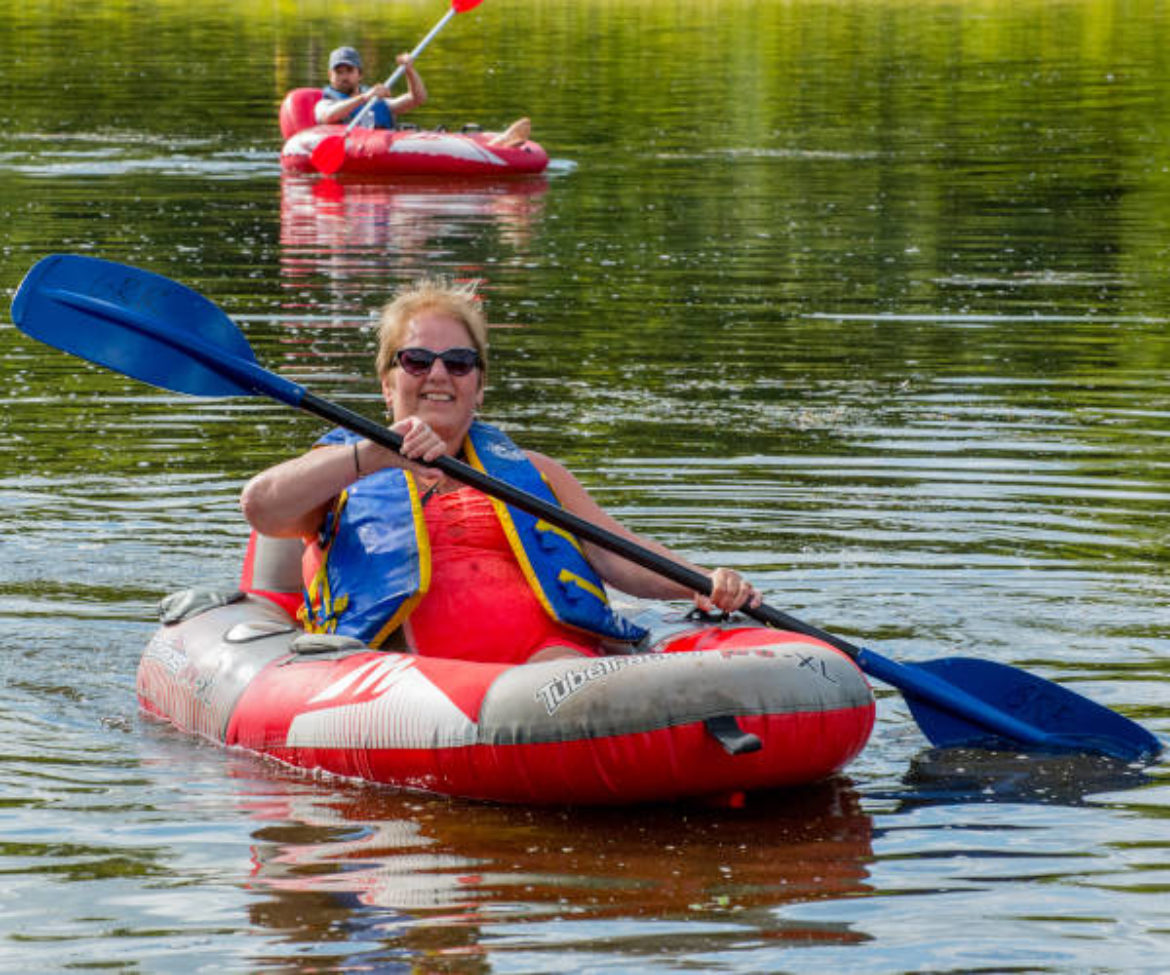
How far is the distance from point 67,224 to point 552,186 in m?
4.40

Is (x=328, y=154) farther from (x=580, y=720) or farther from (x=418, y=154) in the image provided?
(x=580, y=720)

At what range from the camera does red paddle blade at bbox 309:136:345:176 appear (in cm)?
1884

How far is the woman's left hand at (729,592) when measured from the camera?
520 cm

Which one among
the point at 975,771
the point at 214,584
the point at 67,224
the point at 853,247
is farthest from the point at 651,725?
the point at 67,224

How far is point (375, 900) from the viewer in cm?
424

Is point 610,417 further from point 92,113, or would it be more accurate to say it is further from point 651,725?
point 92,113

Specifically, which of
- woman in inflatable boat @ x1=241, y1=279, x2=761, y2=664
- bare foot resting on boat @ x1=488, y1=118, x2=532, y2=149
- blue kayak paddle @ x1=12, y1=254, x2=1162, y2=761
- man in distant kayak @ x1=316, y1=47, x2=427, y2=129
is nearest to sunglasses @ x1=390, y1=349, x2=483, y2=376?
woman in inflatable boat @ x1=241, y1=279, x2=761, y2=664

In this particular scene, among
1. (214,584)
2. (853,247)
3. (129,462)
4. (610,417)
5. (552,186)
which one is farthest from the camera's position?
(552,186)

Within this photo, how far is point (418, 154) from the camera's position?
19172mm

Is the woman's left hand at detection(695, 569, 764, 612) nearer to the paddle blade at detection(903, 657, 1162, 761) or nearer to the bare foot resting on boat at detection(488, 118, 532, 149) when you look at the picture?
the paddle blade at detection(903, 657, 1162, 761)

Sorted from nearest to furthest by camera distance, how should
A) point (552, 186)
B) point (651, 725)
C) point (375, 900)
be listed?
point (375, 900) < point (651, 725) < point (552, 186)

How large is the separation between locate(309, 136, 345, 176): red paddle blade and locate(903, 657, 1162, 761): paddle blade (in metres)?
14.1

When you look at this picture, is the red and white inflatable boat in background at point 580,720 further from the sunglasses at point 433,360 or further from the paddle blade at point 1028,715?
the sunglasses at point 433,360

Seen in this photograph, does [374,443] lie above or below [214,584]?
above
